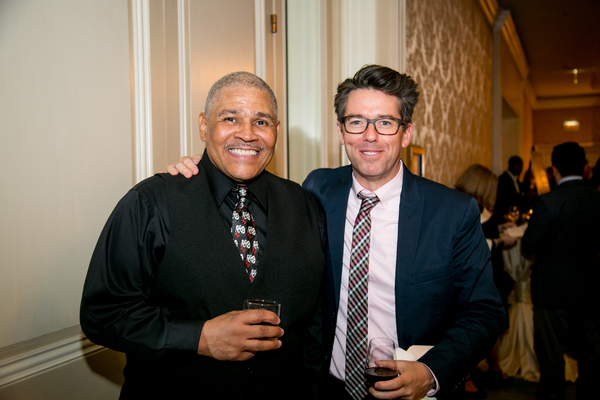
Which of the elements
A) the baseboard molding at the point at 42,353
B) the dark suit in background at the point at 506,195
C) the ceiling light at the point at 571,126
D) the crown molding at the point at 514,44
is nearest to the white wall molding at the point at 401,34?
the baseboard molding at the point at 42,353

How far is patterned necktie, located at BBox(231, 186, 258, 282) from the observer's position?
135 cm

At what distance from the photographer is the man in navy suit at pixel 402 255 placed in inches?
56.4

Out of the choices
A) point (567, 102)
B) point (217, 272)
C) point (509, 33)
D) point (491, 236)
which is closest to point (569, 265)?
point (491, 236)

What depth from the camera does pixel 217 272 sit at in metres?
1.27

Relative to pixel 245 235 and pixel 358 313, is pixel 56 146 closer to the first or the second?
pixel 245 235

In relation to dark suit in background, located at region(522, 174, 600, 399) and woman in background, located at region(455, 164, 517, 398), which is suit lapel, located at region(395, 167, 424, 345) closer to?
woman in background, located at region(455, 164, 517, 398)

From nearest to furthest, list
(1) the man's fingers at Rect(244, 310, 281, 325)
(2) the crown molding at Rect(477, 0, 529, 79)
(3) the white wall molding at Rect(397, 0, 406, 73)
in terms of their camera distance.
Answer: (1) the man's fingers at Rect(244, 310, 281, 325) → (3) the white wall molding at Rect(397, 0, 406, 73) → (2) the crown molding at Rect(477, 0, 529, 79)

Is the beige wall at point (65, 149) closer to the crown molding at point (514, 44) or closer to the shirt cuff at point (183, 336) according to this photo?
the shirt cuff at point (183, 336)

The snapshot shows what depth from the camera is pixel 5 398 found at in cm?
113

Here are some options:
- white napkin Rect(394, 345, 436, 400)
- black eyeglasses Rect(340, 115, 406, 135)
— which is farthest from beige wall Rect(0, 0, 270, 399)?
white napkin Rect(394, 345, 436, 400)

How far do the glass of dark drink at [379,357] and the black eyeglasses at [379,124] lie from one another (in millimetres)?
756

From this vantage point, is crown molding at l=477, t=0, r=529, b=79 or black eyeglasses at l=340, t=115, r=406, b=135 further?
crown molding at l=477, t=0, r=529, b=79

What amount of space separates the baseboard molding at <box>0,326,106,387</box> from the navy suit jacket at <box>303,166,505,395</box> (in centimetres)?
82

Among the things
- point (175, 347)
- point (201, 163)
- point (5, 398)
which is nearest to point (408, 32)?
point (201, 163)
